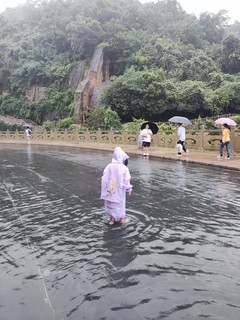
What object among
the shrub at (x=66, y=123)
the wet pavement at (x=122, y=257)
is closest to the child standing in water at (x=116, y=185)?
the wet pavement at (x=122, y=257)

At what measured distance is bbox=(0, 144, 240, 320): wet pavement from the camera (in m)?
3.63

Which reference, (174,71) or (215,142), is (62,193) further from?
(174,71)

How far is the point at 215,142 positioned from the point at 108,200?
583 inches

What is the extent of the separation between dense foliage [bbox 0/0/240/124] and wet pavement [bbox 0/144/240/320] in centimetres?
3145

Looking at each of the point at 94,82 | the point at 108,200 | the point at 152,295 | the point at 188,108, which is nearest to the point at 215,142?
the point at 108,200

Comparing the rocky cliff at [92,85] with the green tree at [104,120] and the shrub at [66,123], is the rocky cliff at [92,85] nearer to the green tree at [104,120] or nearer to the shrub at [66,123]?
the shrub at [66,123]

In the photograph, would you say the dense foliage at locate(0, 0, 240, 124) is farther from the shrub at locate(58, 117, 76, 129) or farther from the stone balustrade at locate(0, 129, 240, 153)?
the stone balustrade at locate(0, 129, 240, 153)

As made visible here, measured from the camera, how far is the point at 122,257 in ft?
15.9

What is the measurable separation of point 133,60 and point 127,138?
25413 millimetres

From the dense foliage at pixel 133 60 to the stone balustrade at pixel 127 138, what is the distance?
7525 millimetres

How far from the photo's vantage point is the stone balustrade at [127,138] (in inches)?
776

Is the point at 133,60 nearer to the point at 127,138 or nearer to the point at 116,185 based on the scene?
the point at 127,138

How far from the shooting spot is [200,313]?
348cm

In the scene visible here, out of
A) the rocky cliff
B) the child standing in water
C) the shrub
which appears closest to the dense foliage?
the rocky cliff
